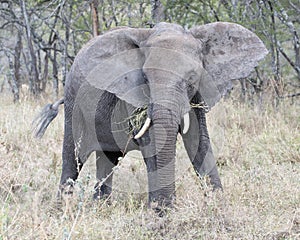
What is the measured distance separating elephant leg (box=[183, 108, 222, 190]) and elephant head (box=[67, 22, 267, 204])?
0.17 m

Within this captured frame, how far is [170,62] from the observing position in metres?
4.01

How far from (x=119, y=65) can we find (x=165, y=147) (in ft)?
3.01

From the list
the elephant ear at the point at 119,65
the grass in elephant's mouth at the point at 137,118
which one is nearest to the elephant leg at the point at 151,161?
the grass in elephant's mouth at the point at 137,118

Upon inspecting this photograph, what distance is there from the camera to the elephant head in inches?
154

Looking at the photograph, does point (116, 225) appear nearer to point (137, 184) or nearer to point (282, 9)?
point (137, 184)

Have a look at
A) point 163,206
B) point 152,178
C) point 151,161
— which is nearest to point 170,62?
point 151,161

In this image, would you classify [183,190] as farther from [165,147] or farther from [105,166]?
[165,147]

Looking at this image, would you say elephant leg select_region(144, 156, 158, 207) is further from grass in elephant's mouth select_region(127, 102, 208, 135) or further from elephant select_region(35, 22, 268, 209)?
grass in elephant's mouth select_region(127, 102, 208, 135)

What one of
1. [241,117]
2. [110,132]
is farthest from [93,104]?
[241,117]

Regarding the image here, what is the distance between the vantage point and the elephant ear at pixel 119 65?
4.28m

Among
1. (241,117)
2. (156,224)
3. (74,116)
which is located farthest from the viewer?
(241,117)

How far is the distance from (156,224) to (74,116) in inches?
70.2

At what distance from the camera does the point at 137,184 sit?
5336mm

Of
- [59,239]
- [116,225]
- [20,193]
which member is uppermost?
[59,239]
